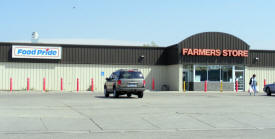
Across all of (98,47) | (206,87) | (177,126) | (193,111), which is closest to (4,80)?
(98,47)

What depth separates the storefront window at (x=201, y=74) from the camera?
37.7m

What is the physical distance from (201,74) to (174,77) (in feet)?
8.23

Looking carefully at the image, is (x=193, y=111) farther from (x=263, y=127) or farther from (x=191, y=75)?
(x=191, y=75)

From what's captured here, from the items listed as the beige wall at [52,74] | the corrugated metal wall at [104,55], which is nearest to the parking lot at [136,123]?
the beige wall at [52,74]

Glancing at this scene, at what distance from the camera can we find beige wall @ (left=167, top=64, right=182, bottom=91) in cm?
3731

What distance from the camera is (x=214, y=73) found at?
38281 mm

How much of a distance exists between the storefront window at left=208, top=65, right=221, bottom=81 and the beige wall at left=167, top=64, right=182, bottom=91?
2941 mm

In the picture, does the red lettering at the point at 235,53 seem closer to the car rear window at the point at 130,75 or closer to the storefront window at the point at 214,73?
the storefront window at the point at 214,73

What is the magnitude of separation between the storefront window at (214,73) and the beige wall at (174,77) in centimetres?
294

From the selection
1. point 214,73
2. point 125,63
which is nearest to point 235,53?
point 214,73

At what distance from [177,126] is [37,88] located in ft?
87.2

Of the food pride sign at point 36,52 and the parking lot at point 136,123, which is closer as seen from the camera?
the parking lot at point 136,123

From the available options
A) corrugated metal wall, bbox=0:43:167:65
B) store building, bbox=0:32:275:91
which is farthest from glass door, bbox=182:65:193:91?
corrugated metal wall, bbox=0:43:167:65

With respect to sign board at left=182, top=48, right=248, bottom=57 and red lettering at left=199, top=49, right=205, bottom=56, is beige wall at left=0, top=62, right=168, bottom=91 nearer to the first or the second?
sign board at left=182, top=48, right=248, bottom=57
